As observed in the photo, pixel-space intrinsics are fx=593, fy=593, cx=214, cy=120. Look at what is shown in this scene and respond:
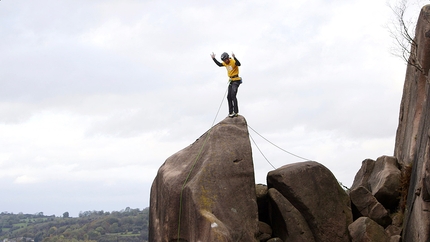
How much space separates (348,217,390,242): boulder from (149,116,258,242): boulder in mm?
5220

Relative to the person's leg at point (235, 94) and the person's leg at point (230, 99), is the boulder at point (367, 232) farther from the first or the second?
the person's leg at point (230, 99)

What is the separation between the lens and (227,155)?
26.9 meters

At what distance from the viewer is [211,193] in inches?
1003

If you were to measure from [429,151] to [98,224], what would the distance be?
132 metres

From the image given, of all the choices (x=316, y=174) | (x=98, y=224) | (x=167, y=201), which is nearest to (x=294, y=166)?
(x=316, y=174)

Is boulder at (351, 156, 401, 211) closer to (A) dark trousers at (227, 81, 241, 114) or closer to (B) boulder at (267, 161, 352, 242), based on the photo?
(B) boulder at (267, 161, 352, 242)

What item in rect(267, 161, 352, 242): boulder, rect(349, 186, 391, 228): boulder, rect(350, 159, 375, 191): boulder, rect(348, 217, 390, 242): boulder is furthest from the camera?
rect(350, 159, 375, 191): boulder

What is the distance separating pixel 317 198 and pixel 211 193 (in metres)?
6.15

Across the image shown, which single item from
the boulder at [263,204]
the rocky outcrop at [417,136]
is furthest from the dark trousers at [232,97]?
the rocky outcrop at [417,136]

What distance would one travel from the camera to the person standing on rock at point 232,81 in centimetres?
2953

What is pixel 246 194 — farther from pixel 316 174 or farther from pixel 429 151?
pixel 429 151

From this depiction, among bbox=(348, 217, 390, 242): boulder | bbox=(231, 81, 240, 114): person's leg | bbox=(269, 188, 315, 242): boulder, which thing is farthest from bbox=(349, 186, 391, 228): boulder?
bbox=(231, 81, 240, 114): person's leg

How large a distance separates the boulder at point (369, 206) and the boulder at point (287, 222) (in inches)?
133

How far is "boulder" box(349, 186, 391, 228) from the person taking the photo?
29.5 metres
